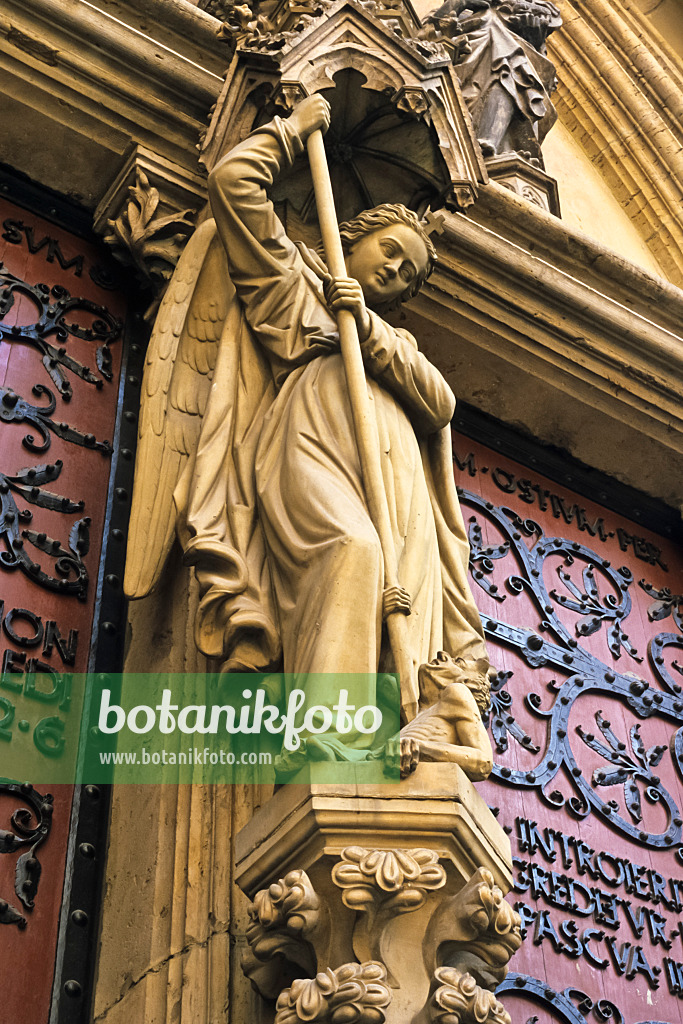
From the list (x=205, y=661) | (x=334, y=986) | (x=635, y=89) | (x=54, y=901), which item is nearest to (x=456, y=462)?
(x=205, y=661)

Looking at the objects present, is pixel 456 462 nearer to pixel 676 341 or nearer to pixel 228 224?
pixel 676 341

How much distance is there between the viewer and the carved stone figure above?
4.84m

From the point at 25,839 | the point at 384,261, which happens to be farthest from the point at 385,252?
the point at 25,839

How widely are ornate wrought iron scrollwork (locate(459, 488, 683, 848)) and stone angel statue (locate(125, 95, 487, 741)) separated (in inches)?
30.3

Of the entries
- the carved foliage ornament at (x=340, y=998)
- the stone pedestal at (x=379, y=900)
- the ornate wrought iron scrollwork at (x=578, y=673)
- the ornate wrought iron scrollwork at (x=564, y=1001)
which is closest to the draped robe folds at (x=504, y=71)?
the ornate wrought iron scrollwork at (x=578, y=673)

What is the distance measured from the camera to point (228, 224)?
2.89 m

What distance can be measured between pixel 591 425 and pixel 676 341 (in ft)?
1.20

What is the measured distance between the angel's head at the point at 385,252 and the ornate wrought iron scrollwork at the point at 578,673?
35.4 inches

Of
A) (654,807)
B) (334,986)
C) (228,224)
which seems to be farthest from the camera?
(654,807)

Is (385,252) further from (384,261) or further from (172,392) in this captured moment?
(172,392)

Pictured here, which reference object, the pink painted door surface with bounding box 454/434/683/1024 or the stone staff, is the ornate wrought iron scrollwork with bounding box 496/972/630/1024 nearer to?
the pink painted door surface with bounding box 454/434/683/1024

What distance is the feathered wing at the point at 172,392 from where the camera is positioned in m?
2.76

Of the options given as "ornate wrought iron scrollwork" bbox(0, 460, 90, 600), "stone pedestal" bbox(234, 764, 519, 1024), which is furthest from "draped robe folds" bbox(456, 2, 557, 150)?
"stone pedestal" bbox(234, 764, 519, 1024)

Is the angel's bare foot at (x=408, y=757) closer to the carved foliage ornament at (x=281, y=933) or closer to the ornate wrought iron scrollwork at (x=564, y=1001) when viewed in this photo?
the carved foliage ornament at (x=281, y=933)
